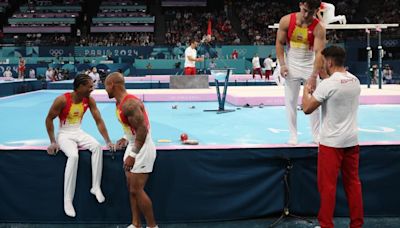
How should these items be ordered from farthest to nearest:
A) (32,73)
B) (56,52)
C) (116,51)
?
Result: (116,51), (56,52), (32,73)

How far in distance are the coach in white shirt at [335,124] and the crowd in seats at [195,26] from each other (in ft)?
95.1

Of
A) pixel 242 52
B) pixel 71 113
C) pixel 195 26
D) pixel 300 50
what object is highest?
pixel 195 26

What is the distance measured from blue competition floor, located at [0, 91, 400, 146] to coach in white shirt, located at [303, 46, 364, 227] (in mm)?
1905

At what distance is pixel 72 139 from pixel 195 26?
109 feet

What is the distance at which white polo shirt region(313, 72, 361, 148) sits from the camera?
337 centimetres

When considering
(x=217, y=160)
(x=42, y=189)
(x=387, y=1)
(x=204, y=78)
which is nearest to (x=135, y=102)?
(x=217, y=160)

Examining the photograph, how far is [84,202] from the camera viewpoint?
424 centimetres

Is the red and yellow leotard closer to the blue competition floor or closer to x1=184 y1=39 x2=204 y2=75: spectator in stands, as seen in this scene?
the blue competition floor

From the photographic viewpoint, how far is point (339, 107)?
343 cm

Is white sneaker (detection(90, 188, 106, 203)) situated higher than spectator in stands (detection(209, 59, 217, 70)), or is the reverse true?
spectator in stands (detection(209, 59, 217, 70))

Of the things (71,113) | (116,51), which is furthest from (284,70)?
(116,51)

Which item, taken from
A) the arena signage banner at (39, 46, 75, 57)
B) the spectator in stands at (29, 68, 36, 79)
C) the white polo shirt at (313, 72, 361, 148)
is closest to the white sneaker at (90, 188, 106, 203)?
the white polo shirt at (313, 72, 361, 148)

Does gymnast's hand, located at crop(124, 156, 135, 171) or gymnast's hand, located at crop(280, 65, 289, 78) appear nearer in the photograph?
gymnast's hand, located at crop(124, 156, 135, 171)

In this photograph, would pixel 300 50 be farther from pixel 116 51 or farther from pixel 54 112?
pixel 116 51
